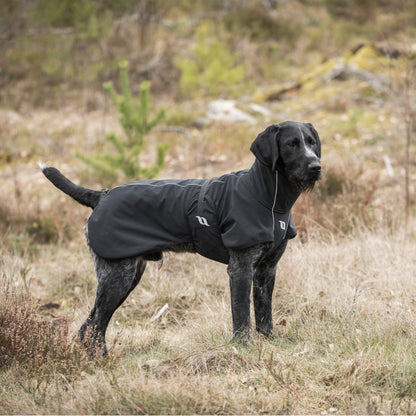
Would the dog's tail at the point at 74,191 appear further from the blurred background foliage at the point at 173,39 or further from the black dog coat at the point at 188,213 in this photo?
the blurred background foliage at the point at 173,39

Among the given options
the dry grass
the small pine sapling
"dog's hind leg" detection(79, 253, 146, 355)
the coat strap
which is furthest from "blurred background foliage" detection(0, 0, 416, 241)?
"dog's hind leg" detection(79, 253, 146, 355)

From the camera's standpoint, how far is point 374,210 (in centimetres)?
598

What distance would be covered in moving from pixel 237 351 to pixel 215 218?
90cm

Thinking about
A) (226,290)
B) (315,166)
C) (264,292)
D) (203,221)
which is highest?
(315,166)

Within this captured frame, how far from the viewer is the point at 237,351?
3.18m

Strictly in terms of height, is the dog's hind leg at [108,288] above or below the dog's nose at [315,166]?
below

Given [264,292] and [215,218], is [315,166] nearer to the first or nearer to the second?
[215,218]

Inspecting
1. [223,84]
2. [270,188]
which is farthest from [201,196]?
[223,84]

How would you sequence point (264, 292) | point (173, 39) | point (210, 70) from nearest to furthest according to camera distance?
1. point (264, 292)
2. point (210, 70)
3. point (173, 39)

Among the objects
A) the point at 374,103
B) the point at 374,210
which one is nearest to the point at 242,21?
the point at 374,103

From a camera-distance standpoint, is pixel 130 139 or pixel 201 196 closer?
pixel 201 196

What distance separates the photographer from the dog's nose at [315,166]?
3.15 meters

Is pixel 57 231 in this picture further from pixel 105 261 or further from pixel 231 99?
pixel 231 99

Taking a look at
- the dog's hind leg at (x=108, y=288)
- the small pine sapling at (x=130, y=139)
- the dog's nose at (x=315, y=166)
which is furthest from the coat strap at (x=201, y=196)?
the small pine sapling at (x=130, y=139)
